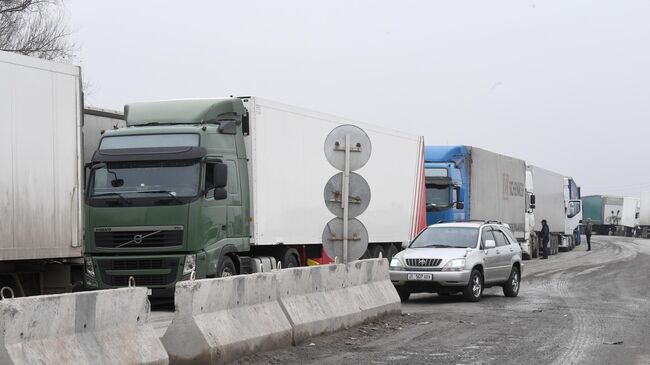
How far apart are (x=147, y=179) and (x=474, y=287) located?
701cm

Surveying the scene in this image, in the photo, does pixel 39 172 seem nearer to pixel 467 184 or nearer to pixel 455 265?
pixel 455 265

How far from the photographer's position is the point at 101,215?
14.0 m

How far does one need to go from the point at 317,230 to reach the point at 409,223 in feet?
18.3

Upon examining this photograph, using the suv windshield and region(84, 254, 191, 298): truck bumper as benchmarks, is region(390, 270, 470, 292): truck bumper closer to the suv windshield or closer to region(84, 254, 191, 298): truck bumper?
the suv windshield

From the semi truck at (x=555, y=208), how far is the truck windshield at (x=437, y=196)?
14.5m

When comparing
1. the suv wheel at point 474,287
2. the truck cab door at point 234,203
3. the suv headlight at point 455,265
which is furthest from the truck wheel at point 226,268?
the suv wheel at point 474,287

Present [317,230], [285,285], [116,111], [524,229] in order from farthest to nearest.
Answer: [524,229] → [317,230] → [116,111] → [285,285]

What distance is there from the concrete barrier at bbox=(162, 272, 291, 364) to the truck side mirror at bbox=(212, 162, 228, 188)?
3572mm

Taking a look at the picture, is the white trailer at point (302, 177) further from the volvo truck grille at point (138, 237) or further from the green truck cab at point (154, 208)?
the volvo truck grille at point (138, 237)

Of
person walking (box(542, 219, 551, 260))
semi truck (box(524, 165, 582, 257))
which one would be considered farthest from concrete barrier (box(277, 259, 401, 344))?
person walking (box(542, 219, 551, 260))

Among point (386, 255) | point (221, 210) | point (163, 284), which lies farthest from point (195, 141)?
point (386, 255)

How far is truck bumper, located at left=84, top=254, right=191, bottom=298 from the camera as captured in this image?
14.0 metres

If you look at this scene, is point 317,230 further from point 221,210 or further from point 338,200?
point 338,200

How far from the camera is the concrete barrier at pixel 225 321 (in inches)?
345
